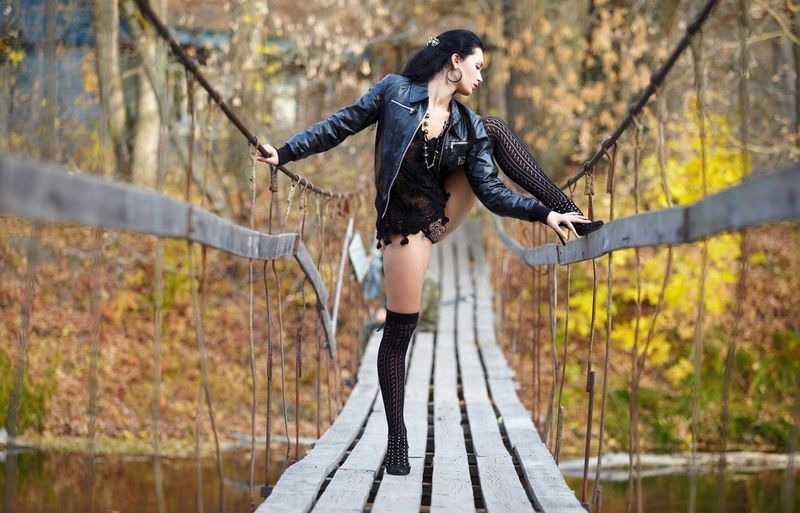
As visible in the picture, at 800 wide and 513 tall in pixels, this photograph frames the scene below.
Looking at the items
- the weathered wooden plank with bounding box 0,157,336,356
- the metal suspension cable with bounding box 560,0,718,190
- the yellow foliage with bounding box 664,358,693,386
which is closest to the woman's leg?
the metal suspension cable with bounding box 560,0,718,190

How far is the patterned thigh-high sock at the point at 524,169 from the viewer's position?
2.54 metres

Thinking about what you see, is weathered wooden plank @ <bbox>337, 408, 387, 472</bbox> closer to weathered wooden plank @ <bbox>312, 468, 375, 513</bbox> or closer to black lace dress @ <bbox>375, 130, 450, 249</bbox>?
weathered wooden plank @ <bbox>312, 468, 375, 513</bbox>

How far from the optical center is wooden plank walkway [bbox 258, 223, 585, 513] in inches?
98.0

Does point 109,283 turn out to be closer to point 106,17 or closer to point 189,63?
point 106,17

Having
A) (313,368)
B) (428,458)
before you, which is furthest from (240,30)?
(428,458)

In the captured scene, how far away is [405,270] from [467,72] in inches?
22.6

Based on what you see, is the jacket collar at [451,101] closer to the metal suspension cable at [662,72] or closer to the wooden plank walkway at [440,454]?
the metal suspension cable at [662,72]

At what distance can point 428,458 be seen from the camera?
321 centimetres

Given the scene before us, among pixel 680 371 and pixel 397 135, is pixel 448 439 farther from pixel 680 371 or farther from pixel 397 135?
pixel 680 371

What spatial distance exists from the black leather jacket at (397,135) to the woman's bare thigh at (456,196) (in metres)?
0.07

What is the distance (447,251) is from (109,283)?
356 centimetres

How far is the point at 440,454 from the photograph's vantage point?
320cm

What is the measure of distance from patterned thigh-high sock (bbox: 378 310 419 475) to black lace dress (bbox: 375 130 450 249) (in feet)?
0.78

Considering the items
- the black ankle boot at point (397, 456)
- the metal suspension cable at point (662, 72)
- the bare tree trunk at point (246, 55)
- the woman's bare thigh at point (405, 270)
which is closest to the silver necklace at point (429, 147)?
the woman's bare thigh at point (405, 270)
